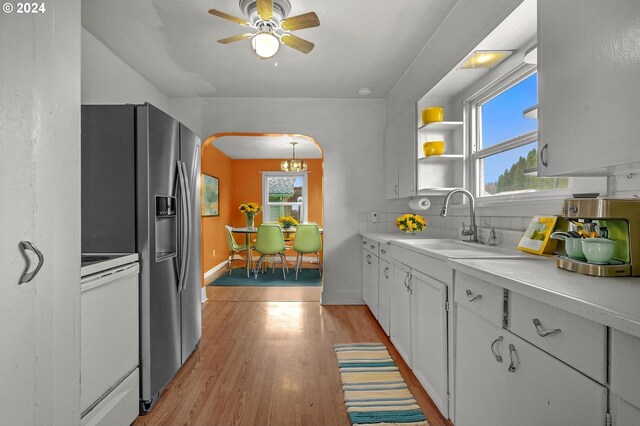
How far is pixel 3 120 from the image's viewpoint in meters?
0.96

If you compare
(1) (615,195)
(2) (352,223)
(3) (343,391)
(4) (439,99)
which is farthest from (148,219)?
(2) (352,223)

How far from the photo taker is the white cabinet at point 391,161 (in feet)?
11.9

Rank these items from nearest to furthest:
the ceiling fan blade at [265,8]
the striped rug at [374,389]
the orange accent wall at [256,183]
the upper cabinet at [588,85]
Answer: the upper cabinet at [588,85], the striped rug at [374,389], the ceiling fan blade at [265,8], the orange accent wall at [256,183]

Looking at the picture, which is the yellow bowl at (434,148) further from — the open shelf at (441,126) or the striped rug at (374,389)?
the striped rug at (374,389)

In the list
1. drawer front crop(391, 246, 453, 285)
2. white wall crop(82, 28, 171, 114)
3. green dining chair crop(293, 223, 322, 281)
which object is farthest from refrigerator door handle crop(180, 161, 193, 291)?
green dining chair crop(293, 223, 322, 281)

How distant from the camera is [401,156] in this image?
11.2 feet

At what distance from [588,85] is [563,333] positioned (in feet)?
2.60

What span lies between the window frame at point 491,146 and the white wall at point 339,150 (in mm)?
1470

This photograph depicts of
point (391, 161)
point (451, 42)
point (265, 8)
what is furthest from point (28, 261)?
point (391, 161)

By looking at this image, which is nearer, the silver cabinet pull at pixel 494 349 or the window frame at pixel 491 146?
the silver cabinet pull at pixel 494 349

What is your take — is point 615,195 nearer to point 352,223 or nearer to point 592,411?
point 592,411

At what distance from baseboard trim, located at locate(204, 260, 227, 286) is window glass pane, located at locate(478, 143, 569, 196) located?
14.2 ft

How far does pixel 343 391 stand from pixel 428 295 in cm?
81

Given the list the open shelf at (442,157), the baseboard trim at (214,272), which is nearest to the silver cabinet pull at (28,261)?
the open shelf at (442,157)
